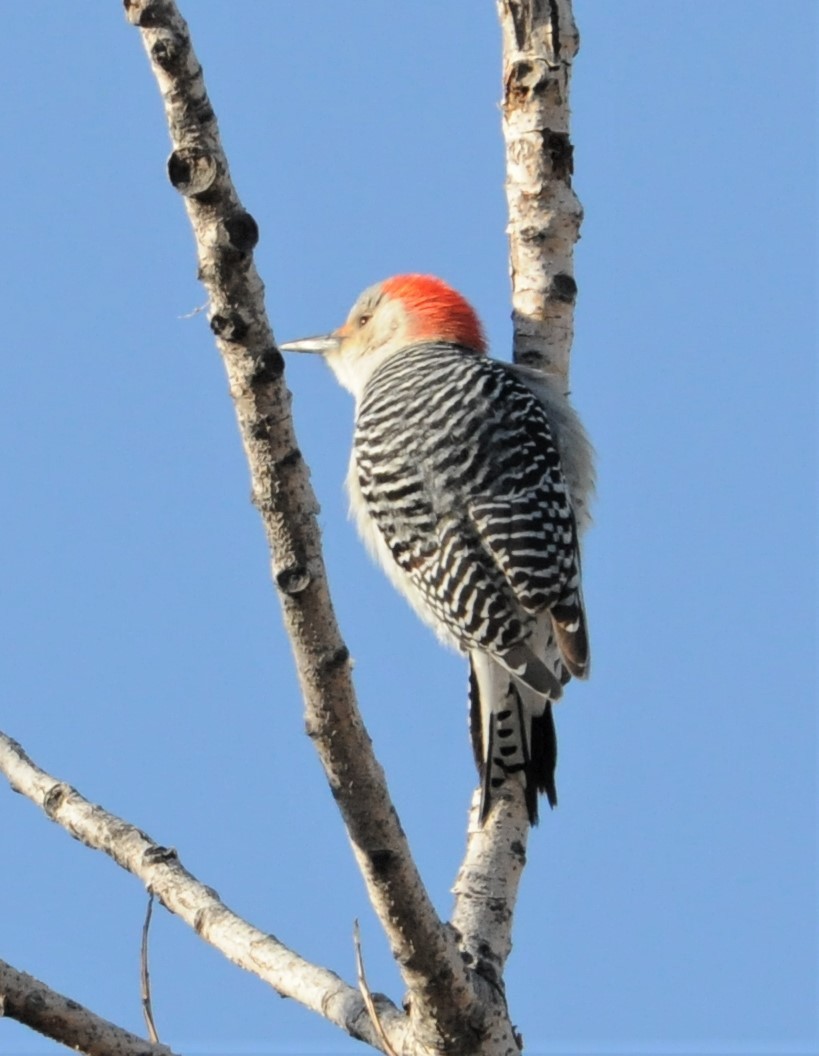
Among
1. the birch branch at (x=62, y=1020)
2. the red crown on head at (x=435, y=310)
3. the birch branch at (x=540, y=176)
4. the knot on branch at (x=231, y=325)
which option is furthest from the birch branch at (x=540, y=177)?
the birch branch at (x=62, y=1020)

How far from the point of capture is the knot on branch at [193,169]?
3.17 meters

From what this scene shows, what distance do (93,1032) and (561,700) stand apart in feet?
8.07

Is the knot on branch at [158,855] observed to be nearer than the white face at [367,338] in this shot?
Yes

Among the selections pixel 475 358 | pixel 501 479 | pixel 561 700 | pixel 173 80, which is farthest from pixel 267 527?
pixel 475 358

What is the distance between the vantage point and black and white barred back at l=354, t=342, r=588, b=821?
5625 mm

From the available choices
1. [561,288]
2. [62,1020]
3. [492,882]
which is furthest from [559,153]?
[62,1020]

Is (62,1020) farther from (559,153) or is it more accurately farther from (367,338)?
(367,338)

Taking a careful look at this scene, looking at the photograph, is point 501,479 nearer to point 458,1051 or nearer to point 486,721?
point 486,721

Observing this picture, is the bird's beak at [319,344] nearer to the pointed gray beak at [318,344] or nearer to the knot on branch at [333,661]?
the pointed gray beak at [318,344]

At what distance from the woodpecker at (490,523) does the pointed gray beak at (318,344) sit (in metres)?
0.84

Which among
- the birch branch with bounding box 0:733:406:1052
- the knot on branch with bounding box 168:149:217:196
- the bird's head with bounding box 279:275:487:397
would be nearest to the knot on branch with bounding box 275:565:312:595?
the knot on branch with bounding box 168:149:217:196

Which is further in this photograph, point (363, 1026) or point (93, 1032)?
point (363, 1026)

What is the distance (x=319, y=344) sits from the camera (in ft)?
25.9

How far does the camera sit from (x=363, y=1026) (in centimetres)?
390
